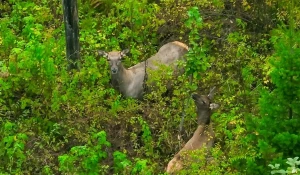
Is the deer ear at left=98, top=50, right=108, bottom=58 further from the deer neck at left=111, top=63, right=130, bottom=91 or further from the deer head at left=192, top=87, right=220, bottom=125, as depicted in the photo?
the deer head at left=192, top=87, right=220, bottom=125

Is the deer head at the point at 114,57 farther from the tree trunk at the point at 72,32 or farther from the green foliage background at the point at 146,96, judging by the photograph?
the tree trunk at the point at 72,32

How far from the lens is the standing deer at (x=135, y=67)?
37.1 feet

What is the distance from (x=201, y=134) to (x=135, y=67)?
284 cm

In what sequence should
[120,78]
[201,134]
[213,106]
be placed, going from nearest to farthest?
[201,134]
[213,106]
[120,78]

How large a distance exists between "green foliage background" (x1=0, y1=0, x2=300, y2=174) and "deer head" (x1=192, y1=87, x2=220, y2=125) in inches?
6.2

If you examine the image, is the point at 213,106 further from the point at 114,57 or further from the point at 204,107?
the point at 114,57

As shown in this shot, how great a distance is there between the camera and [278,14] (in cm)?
1168

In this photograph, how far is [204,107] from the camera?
31.9 feet

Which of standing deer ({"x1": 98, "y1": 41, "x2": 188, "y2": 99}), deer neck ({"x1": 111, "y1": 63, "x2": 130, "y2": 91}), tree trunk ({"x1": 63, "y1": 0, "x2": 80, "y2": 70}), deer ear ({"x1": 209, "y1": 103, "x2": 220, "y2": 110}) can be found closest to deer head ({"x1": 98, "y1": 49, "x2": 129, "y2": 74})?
standing deer ({"x1": 98, "y1": 41, "x2": 188, "y2": 99})

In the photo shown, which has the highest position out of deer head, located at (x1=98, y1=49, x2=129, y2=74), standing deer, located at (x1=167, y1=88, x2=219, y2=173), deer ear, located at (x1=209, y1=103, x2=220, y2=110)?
deer head, located at (x1=98, y1=49, x2=129, y2=74)

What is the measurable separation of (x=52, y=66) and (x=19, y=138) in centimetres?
173

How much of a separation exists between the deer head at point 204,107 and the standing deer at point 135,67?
5.24ft

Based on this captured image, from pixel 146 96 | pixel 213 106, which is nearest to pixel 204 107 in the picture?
pixel 213 106

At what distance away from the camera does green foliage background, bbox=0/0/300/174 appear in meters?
7.76
